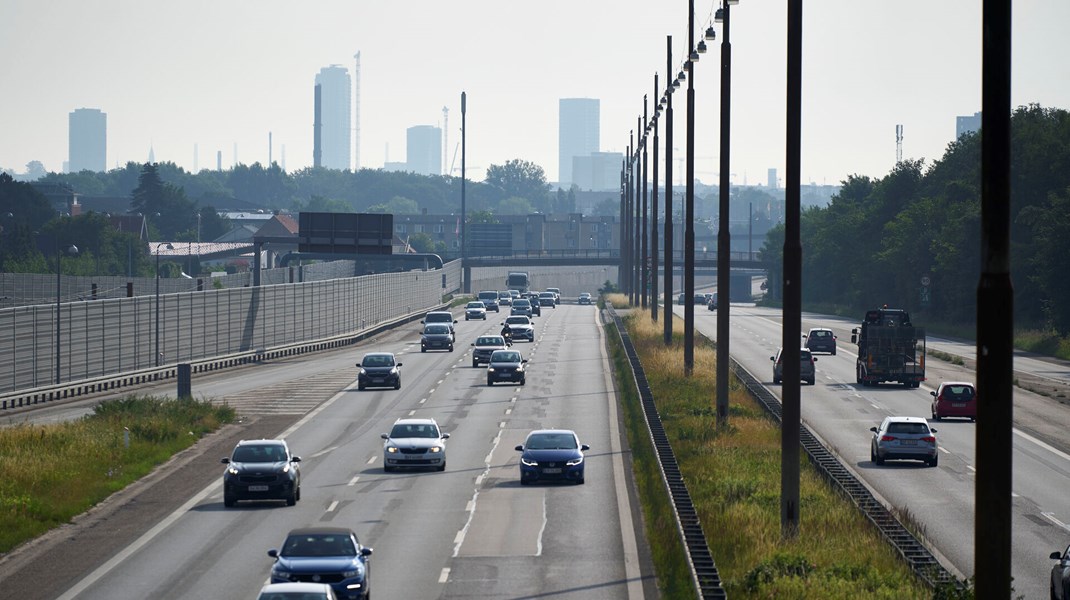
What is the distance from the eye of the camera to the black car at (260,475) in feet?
116

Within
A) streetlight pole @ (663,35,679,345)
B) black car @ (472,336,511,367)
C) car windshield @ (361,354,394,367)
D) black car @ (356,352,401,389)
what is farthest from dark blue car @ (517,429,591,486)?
black car @ (472,336,511,367)

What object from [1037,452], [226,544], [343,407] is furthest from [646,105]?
[226,544]

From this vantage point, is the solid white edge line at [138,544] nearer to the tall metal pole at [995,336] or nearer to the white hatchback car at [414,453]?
the white hatchback car at [414,453]

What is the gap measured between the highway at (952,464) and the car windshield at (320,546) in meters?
9.76

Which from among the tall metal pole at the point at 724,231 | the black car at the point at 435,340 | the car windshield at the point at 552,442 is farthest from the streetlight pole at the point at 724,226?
the black car at the point at 435,340

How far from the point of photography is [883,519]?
2769 centimetres

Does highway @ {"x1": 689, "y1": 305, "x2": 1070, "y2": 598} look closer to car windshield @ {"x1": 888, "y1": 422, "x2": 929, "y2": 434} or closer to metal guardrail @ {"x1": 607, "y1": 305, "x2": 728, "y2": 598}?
car windshield @ {"x1": 888, "y1": 422, "x2": 929, "y2": 434}

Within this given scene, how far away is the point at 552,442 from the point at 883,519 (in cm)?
1369

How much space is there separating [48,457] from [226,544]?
11142 mm

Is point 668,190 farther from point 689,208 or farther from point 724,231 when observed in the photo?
point 724,231

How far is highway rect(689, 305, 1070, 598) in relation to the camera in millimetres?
29500

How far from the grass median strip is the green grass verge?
13.5 meters

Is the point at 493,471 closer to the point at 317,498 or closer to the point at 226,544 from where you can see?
the point at 317,498

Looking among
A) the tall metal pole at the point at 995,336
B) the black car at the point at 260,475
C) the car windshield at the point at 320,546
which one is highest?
the tall metal pole at the point at 995,336
